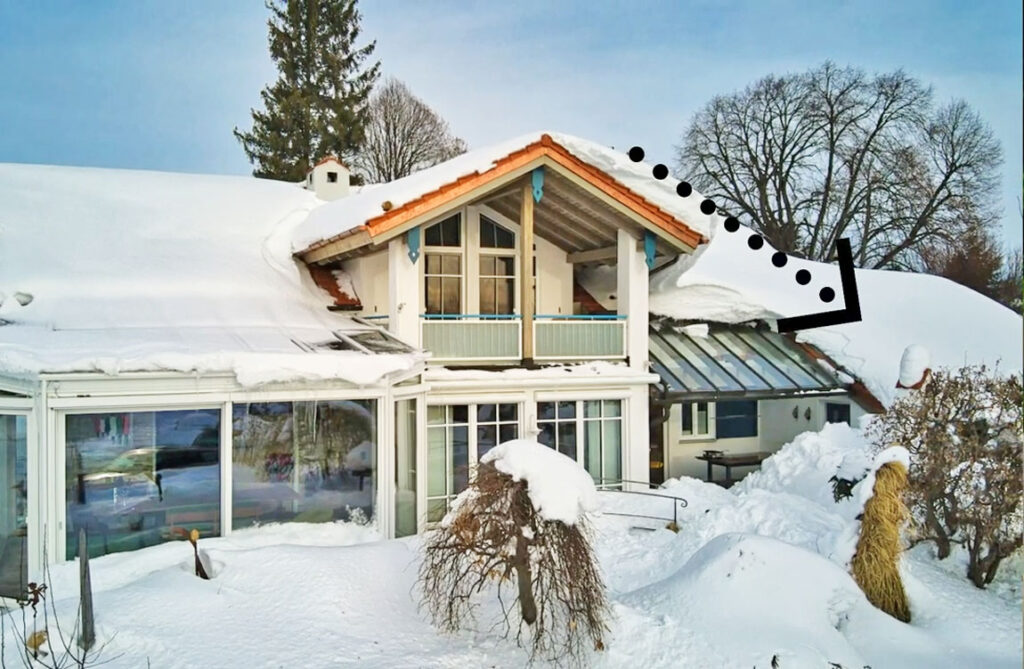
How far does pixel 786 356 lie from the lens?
1385cm

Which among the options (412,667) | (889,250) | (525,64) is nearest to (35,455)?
(412,667)

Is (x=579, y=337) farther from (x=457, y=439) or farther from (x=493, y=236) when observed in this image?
(x=457, y=439)

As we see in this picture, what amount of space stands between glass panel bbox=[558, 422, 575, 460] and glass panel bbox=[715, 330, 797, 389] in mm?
3574

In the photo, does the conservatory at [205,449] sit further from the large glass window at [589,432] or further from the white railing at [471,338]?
the large glass window at [589,432]

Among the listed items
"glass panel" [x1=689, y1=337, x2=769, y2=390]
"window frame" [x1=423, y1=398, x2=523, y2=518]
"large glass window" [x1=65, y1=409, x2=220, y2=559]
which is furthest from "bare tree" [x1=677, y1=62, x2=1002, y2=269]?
"large glass window" [x1=65, y1=409, x2=220, y2=559]

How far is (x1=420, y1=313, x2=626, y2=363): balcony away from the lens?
1114cm

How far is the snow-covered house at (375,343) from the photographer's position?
776cm

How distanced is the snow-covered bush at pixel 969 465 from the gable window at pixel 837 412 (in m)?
4.92

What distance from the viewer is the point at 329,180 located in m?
16.2

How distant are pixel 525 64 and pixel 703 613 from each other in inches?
352

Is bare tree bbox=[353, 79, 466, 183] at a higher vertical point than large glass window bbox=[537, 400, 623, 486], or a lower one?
higher

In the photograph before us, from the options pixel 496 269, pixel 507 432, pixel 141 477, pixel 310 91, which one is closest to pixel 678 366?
pixel 507 432

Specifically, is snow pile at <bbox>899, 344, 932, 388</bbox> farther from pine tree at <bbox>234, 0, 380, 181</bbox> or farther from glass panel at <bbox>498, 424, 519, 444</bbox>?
pine tree at <bbox>234, 0, 380, 181</bbox>

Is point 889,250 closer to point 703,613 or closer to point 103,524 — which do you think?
point 703,613
